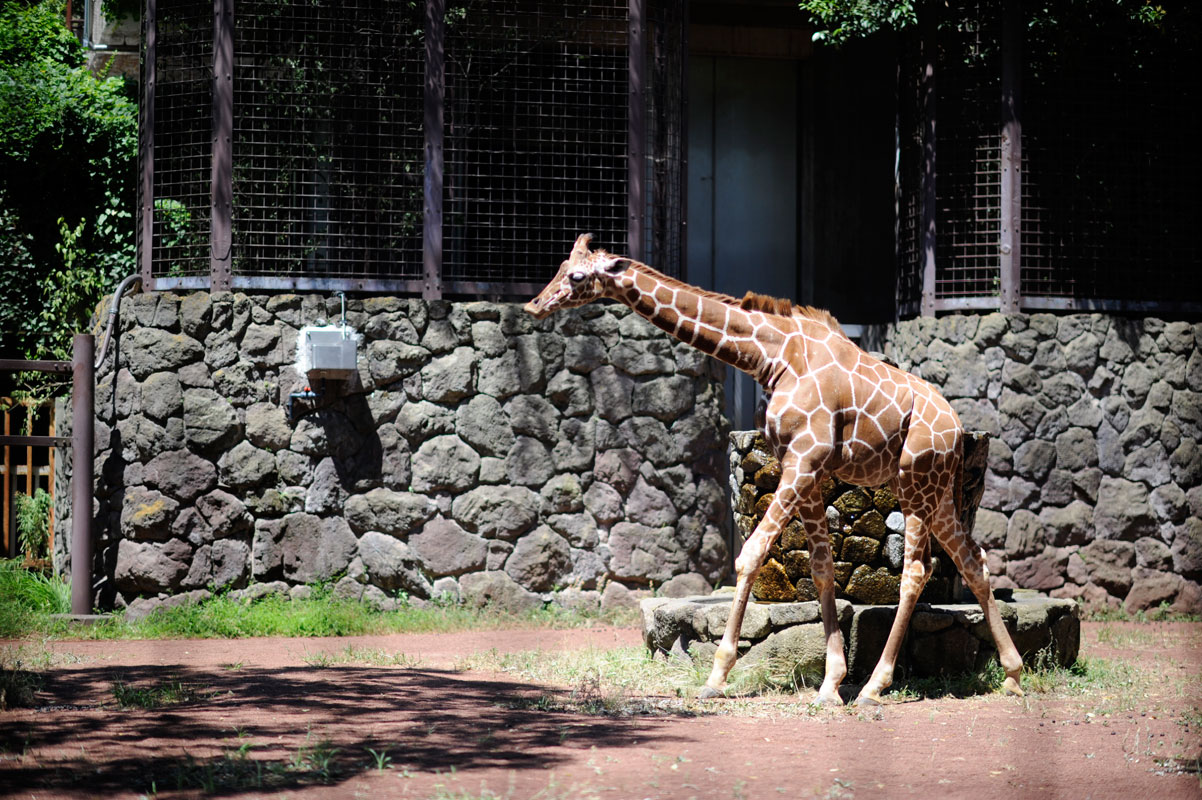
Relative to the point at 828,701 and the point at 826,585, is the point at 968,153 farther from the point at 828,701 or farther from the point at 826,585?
the point at 828,701

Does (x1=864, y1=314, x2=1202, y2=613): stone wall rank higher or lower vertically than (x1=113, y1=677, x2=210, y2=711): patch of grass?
higher

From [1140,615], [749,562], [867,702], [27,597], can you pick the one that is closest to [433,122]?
[27,597]

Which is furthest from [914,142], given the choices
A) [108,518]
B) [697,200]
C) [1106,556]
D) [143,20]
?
[108,518]

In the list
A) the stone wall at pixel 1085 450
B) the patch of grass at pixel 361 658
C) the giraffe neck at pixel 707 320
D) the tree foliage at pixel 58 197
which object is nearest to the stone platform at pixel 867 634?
the giraffe neck at pixel 707 320

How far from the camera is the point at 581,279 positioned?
7.38m

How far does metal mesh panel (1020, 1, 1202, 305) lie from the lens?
37.3ft

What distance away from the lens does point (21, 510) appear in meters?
11.8

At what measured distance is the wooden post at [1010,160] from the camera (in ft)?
36.7

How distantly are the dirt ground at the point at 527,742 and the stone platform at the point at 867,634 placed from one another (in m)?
0.41

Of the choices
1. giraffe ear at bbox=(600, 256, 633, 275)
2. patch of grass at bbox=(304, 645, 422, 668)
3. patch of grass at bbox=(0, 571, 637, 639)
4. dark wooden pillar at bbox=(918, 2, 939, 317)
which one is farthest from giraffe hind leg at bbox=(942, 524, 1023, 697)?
dark wooden pillar at bbox=(918, 2, 939, 317)

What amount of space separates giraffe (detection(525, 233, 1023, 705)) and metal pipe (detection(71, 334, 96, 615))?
4308mm

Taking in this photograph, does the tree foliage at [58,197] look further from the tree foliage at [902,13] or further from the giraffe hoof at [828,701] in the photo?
the giraffe hoof at [828,701]

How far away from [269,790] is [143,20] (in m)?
7.88

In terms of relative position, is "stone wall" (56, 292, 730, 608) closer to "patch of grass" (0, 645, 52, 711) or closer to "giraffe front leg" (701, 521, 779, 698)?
"patch of grass" (0, 645, 52, 711)
